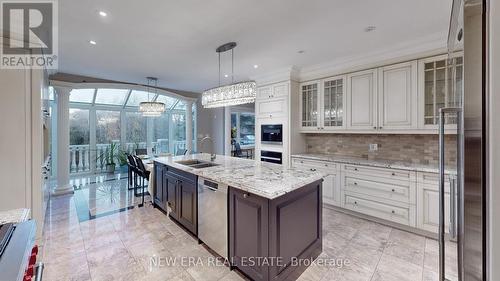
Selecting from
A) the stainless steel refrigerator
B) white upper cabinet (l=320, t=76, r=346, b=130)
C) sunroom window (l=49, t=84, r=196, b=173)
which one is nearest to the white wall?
the stainless steel refrigerator

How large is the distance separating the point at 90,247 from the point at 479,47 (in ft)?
11.3

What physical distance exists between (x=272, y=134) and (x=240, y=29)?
90.2 inches

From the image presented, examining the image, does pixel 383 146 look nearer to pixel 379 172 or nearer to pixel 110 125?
pixel 379 172

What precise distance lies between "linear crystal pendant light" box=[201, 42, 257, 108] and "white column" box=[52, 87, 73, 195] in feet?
11.2

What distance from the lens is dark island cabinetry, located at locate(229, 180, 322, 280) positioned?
171cm

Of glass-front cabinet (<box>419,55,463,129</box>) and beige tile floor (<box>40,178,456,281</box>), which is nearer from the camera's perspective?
beige tile floor (<box>40,178,456,281</box>)

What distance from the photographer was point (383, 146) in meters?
3.49

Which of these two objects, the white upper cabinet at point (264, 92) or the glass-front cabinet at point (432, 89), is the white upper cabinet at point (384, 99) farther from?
A: the white upper cabinet at point (264, 92)

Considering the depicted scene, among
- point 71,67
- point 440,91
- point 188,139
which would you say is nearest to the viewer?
point 440,91

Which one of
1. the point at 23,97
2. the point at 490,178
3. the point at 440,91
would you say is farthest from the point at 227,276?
the point at 440,91

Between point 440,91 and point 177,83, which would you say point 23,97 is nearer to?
point 177,83

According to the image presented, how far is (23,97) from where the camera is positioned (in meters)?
2.09

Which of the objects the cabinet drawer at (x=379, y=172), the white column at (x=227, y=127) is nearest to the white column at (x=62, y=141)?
the white column at (x=227, y=127)

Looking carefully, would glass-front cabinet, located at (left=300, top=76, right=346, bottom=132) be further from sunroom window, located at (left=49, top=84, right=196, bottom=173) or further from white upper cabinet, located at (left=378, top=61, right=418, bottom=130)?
sunroom window, located at (left=49, top=84, right=196, bottom=173)
